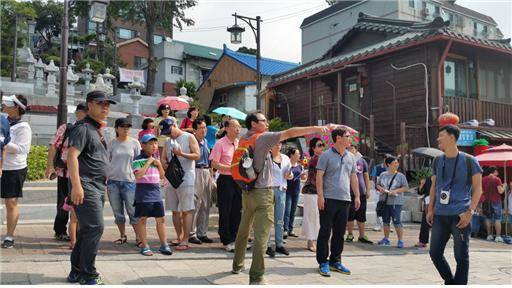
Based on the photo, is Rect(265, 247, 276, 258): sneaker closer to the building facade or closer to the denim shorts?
the denim shorts

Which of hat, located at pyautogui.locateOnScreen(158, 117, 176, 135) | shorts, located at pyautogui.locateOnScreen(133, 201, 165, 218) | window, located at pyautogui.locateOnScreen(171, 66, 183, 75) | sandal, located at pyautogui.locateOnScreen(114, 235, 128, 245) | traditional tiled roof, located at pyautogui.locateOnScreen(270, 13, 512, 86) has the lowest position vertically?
sandal, located at pyautogui.locateOnScreen(114, 235, 128, 245)

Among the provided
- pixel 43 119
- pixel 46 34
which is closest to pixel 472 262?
pixel 43 119

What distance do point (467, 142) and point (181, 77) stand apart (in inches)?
1251

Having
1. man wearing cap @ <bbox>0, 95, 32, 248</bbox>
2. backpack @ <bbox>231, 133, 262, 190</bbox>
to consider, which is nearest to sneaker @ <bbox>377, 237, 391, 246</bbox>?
backpack @ <bbox>231, 133, 262, 190</bbox>

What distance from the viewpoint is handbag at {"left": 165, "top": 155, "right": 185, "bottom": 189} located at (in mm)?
6199

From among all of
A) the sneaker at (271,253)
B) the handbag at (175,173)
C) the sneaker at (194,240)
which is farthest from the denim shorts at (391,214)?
the handbag at (175,173)

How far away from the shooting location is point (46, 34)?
144ft

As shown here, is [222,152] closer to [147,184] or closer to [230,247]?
[147,184]

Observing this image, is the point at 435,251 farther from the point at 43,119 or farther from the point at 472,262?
the point at 43,119

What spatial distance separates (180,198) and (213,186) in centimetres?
110

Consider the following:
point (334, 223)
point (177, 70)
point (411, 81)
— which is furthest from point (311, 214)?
point (177, 70)

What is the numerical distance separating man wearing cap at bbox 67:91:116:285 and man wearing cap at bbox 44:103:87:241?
1422 millimetres

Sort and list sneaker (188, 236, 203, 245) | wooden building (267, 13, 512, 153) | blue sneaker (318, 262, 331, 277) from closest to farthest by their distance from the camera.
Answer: blue sneaker (318, 262, 331, 277)
sneaker (188, 236, 203, 245)
wooden building (267, 13, 512, 153)

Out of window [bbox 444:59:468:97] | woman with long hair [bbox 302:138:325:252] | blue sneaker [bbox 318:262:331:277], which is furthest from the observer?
window [bbox 444:59:468:97]
